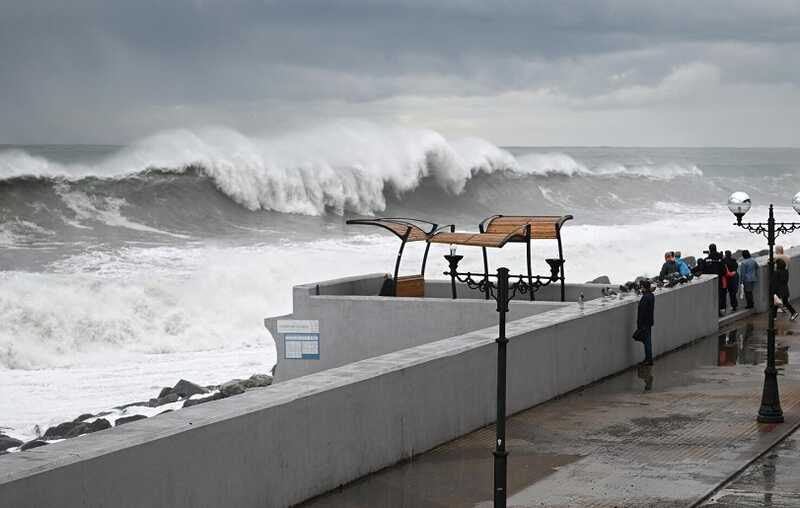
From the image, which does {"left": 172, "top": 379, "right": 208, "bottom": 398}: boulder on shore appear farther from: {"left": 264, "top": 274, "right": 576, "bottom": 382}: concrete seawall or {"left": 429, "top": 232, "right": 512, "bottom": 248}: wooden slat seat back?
{"left": 429, "top": 232, "right": 512, "bottom": 248}: wooden slat seat back

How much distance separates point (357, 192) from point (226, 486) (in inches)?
2194

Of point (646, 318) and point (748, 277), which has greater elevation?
point (748, 277)

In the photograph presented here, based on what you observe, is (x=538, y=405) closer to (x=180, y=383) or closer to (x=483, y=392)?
(x=483, y=392)

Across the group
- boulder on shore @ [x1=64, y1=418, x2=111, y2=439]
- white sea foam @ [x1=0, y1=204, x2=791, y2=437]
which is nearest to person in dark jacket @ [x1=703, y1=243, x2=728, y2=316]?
white sea foam @ [x1=0, y1=204, x2=791, y2=437]

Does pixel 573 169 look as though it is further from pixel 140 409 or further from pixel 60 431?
pixel 60 431

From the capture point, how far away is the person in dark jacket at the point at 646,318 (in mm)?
17328

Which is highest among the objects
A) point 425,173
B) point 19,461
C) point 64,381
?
point 425,173

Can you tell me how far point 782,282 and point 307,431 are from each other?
15.9 metres

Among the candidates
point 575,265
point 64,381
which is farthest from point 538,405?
point 575,265

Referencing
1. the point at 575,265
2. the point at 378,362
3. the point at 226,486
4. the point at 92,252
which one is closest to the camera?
the point at 226,486

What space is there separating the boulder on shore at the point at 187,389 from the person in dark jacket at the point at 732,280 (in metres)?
10.1

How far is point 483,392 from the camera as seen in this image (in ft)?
43.6

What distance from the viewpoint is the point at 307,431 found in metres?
10.3

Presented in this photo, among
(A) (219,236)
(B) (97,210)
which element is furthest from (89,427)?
(B) (97,210)
